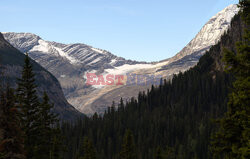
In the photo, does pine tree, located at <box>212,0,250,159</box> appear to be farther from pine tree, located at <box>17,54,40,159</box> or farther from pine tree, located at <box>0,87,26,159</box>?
pine tree, located at <box>17,54,40,159</box>

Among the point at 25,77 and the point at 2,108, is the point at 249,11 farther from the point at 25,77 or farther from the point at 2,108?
the point at 25,77

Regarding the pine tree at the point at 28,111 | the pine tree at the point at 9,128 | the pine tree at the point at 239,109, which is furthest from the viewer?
the pine tree at the point at 28,111

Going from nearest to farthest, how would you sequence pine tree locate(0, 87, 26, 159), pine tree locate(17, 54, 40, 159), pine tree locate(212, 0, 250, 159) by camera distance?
pine tree locate(212, 0, 250, 159)
pine tree locate(0, 87, 26, 159)
pine tree locate(17, 54, 40, 159)

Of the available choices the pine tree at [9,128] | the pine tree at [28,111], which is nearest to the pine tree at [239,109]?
the pine tree at [9,128]

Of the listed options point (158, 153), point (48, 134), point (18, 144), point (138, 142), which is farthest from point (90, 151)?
point (138, 142)

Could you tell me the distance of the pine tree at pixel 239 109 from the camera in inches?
609

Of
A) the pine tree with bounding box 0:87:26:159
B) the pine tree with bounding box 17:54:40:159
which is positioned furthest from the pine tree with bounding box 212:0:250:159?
the pine tree with bounding box 17:54:40:159

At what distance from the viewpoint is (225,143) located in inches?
680

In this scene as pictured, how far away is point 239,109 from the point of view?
55.6ft

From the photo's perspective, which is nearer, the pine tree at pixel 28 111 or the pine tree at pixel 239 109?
the pine tree at pixel 239 109

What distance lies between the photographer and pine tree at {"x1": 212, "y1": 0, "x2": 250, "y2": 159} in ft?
50.7

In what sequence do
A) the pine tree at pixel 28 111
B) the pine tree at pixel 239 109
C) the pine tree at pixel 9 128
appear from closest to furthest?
1. the pine tree at pixel 239 109
2. the pine tree at pixel 9 128
3. the pine tree at pixel 28 111

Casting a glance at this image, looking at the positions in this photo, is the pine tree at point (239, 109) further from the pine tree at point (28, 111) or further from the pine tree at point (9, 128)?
the pine tree at point (28, 111)

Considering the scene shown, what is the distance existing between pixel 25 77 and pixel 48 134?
7487mm
